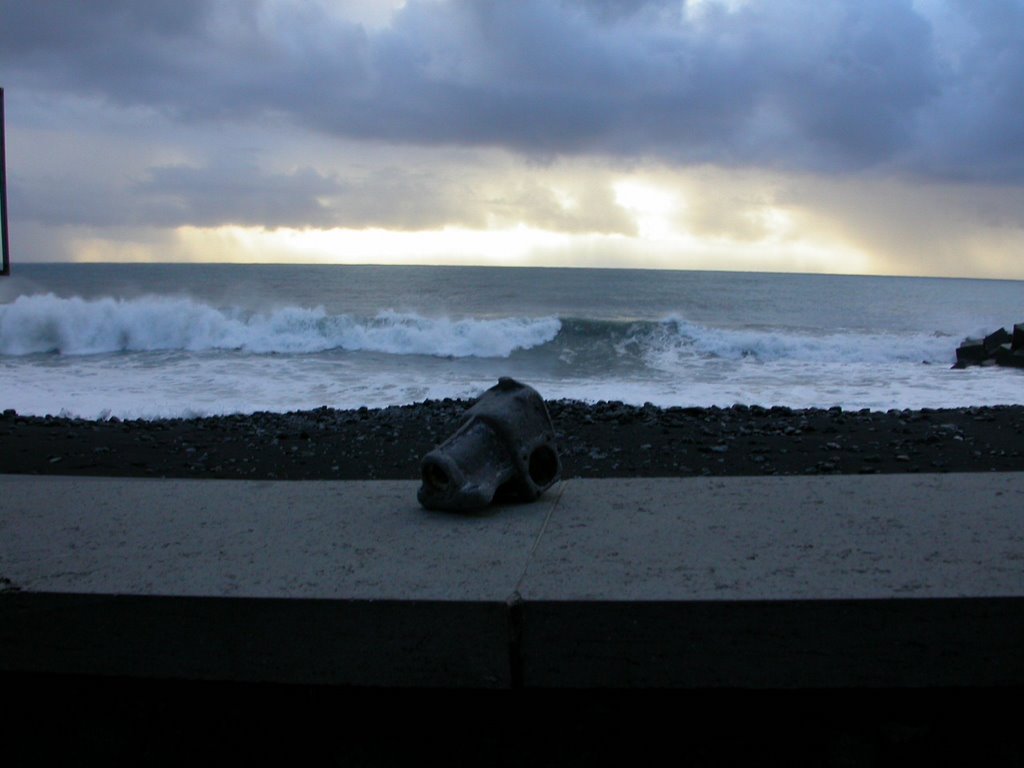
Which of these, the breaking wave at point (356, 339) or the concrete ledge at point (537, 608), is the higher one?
the concrete ledge at point (537, 608)

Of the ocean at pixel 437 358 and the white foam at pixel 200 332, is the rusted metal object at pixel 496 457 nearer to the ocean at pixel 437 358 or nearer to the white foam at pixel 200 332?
the ocean at pixel 437 358

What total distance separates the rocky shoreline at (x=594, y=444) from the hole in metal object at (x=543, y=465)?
12.0 feet

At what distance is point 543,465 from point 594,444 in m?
4.86

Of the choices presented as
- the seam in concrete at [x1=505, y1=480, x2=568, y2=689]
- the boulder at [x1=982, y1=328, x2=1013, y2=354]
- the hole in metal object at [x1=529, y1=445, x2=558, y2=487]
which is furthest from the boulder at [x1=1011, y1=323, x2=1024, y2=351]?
the seam in concrete at [x1=505, y1=480, x2=568, y2=689]

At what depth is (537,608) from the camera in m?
1.83

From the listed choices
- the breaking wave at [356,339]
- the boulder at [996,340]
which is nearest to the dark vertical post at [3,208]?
the breaking wave at [356,339]

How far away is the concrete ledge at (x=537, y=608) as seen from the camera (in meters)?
1.79

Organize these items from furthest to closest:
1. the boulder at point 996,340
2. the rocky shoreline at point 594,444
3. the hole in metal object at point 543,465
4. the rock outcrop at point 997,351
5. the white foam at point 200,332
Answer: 1. the white foam at point 200,332
2. the boulder at point 996,340
3. the rock outcrop at point 997,351
4. the rocky shoreline at point 594,444
5. the hole in metal object at point 543,465

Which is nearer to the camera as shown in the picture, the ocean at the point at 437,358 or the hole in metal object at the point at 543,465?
the hole in metal object at the point at 543,465

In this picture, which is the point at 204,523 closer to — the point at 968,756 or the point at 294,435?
the point at 968,756

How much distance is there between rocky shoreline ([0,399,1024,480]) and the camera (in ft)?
22.6

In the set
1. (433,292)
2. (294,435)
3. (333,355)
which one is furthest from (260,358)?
(433,292)

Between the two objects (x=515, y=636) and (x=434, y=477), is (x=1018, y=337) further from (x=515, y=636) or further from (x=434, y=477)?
(x=515, y=636)

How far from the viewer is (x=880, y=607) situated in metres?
1.78
